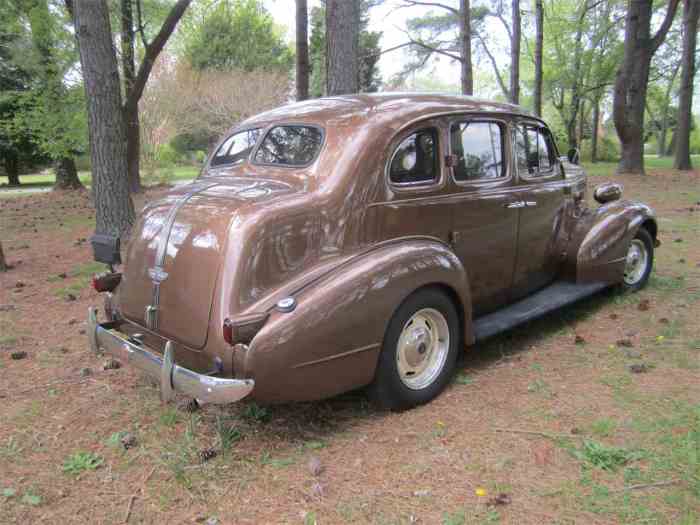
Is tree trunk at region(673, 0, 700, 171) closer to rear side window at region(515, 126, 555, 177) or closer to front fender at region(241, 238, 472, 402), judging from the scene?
rear side window at region(515, 126, 555, 177)

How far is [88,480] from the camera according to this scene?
279 cm

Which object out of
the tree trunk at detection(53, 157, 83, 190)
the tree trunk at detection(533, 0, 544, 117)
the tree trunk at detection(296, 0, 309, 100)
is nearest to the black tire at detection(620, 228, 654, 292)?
the tree trunk at detection(296, 0, 309, 100)

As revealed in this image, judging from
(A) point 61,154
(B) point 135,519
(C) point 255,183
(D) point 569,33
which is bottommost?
(B) point 135,519

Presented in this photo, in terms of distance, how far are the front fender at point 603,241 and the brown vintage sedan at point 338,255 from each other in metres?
0.39

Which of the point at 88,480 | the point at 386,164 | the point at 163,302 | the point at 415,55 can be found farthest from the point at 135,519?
the point at 415,55

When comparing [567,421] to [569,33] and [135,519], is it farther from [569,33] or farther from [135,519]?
[569,33]

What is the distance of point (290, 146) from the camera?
145 inches

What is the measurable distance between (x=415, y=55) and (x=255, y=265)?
21.9 metres

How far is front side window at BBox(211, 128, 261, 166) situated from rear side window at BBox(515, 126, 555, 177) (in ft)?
6.78

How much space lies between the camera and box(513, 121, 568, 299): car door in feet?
14.3

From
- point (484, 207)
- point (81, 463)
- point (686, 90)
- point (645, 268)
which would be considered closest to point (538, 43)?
point (686, 90)

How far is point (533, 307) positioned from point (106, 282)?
3.18 m

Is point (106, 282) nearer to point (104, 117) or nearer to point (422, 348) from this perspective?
point (422, 348)

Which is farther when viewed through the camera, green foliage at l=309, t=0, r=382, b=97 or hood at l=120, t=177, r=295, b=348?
green foliage at l=309, t=0, r=382, b=97
